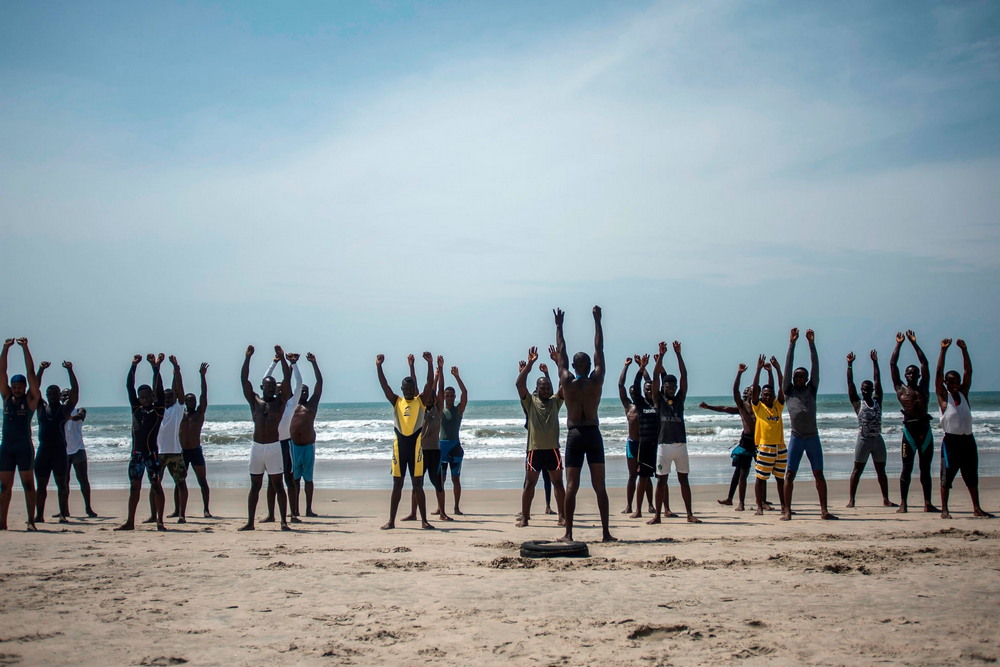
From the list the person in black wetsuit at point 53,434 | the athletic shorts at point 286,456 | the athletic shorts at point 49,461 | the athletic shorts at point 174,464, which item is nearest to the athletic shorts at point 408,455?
the athletic shorts at point 286,456

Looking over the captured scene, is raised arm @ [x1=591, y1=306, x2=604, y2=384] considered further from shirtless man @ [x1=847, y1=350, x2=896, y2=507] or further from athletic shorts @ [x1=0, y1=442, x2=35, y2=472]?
athletic shorts @ [x1=0, y1=442, x2=35, y2=472]

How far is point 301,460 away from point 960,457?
911cm

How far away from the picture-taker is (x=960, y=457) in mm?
10117

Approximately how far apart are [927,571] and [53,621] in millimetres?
6989

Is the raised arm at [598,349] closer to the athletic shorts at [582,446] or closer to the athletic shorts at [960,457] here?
the athletic shorts at [582,446]

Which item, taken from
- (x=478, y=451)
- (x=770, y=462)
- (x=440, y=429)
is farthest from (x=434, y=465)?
(x=478, y=451)

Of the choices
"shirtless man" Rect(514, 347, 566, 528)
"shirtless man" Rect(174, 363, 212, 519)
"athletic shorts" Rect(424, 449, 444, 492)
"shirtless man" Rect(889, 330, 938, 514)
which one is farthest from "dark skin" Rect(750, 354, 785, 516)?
"shirtless man" Rect(174, 363, 212, 519)

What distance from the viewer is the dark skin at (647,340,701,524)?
33.1 feet

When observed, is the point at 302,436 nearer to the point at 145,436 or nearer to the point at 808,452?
the point at 145,436

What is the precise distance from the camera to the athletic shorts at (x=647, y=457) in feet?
35.7

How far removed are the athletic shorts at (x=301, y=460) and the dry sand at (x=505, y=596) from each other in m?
2.09

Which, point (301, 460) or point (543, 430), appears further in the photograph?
point (301, 460)

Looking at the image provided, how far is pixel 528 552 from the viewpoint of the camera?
25.6ft

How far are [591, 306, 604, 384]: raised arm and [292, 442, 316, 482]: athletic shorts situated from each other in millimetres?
5306
